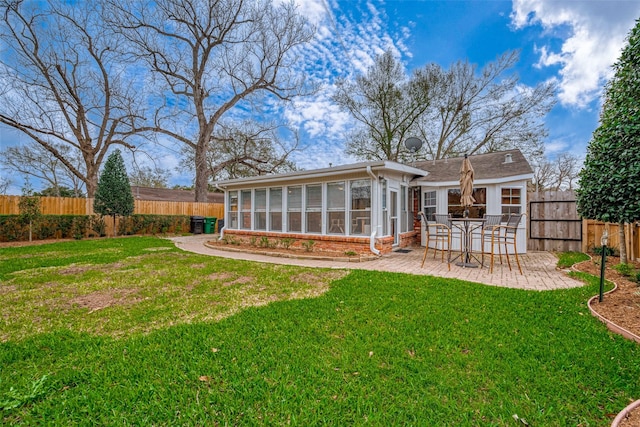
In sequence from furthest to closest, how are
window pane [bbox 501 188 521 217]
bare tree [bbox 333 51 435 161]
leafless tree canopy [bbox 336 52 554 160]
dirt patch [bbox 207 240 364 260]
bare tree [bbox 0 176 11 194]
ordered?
1. bare tree [bbox 0 176 11 194]
2. bare tree [bbox 333 51 435 161]
3. leafless tree canopy [bbox 336 52 554 160]
4. window pane [bbox 501 188 521 217]
5. dirt patch [bbox 207 240 364 260]

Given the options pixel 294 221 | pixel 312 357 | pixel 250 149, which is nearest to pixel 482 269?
pixel 312 357

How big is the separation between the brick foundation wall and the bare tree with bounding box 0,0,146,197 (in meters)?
13.4

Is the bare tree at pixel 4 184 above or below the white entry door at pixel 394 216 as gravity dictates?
above

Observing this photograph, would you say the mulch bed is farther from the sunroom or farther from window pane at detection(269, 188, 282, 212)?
window pane at detection(269, 188, 282, 212)

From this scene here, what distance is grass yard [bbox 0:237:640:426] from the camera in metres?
1.79

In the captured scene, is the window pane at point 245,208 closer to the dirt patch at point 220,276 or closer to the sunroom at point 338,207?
the sunroom at point 338,207

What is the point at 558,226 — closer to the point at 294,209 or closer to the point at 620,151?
the point at 620,151

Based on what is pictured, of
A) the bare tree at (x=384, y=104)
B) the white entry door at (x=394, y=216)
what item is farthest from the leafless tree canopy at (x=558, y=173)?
the white entry door at (x=394, y=216)

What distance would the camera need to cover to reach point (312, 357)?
94.0 inches

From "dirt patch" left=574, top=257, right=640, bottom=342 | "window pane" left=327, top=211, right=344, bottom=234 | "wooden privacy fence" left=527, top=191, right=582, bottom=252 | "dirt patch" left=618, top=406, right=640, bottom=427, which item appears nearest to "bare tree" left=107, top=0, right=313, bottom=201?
"window pane" left=327, top=211, right=344, bottom=234

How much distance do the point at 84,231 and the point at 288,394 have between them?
1393 cm

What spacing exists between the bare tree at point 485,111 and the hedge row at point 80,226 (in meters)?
16.1

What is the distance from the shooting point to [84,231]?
11820 mm

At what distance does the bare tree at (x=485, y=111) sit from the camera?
15812 millimetres
